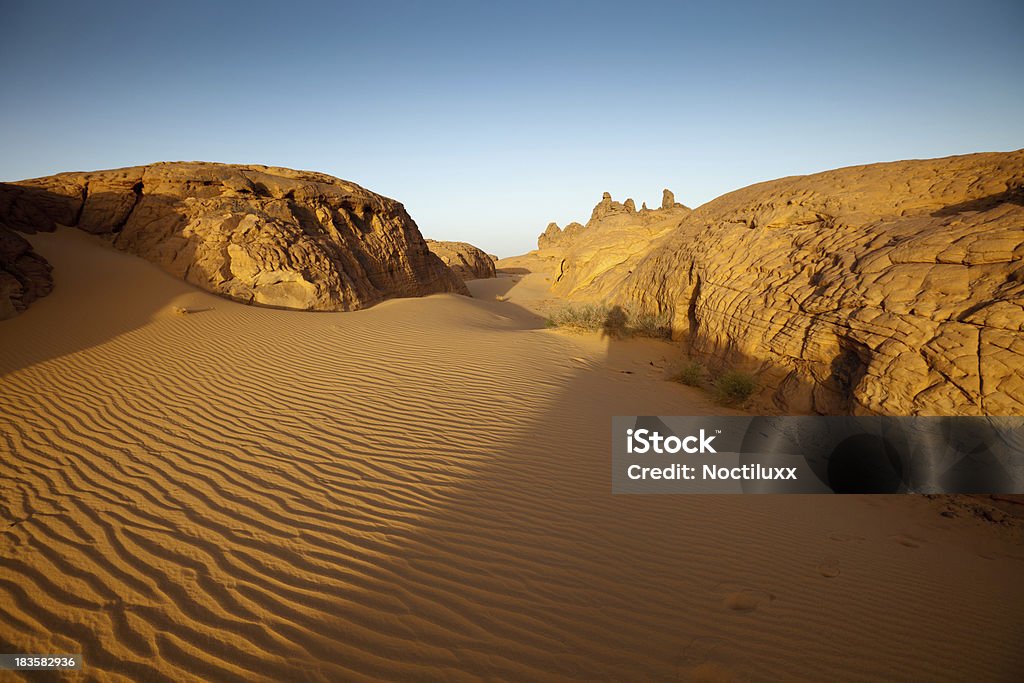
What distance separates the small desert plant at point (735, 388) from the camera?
633 cm

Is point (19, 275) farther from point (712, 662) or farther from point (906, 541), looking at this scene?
point (906, 541)

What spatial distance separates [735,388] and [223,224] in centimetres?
1302

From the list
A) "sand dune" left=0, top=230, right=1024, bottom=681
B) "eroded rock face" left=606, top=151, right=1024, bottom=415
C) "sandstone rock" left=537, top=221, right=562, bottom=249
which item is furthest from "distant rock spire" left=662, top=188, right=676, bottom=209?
"sand dune" left=0, top=230, right=1024, bottom=681

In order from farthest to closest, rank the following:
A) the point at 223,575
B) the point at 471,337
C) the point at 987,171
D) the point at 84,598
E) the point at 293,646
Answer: the point at 471,337
the point at 987,171
the point at 223,575
the point at 84,598
the point at 293,646

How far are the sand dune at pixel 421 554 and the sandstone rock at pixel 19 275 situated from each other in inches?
112

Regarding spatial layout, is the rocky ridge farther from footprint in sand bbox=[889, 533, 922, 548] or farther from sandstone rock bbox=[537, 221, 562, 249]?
sandstone rock bbox=[537, 221, 562, 249]

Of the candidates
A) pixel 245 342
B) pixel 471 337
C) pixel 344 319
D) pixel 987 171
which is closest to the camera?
pixel 987 171

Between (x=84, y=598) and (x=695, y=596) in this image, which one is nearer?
(x=84, y=598)

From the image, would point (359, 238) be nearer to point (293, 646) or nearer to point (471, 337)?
point (471, 337)

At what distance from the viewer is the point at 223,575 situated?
266cm

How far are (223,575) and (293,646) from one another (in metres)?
0.84

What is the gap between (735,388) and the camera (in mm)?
6402

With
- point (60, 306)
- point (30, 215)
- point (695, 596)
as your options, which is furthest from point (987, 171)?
point (30, 215)

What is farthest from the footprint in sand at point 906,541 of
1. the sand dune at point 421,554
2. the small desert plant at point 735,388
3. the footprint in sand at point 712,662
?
the small desert plant at point 735,388
